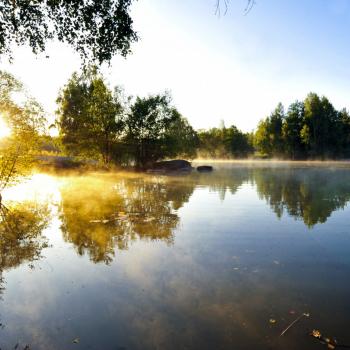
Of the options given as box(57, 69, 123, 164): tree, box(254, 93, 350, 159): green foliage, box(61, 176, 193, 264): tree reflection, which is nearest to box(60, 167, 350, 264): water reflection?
box(61, 176, 193, 264): tree reflection

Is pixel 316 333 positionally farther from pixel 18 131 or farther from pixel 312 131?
pixel 312 131

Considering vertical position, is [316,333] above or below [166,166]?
below

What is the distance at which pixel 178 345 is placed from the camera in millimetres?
5219

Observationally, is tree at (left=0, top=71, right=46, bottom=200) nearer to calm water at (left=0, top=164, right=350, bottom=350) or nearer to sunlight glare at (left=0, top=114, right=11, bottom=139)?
sunlight glare at (left=0, top=114, right=11, bottom=139)

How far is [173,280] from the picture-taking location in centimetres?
783

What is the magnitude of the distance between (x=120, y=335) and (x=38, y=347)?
133 cm

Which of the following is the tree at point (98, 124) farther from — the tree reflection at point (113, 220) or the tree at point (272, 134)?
the tree at point (272, 134)

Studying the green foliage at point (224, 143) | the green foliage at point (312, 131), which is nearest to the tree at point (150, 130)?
the green foliage at point (312, 131)

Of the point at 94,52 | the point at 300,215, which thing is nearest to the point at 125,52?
the point at 94,52

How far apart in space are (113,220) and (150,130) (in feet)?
138

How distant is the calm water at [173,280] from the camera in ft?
18.2

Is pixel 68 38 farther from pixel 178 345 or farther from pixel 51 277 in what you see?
pixel 178 345

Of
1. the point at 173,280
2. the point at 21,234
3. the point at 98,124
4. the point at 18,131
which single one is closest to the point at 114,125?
the point at 98,124

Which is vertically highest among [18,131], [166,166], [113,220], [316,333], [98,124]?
[98,124]
